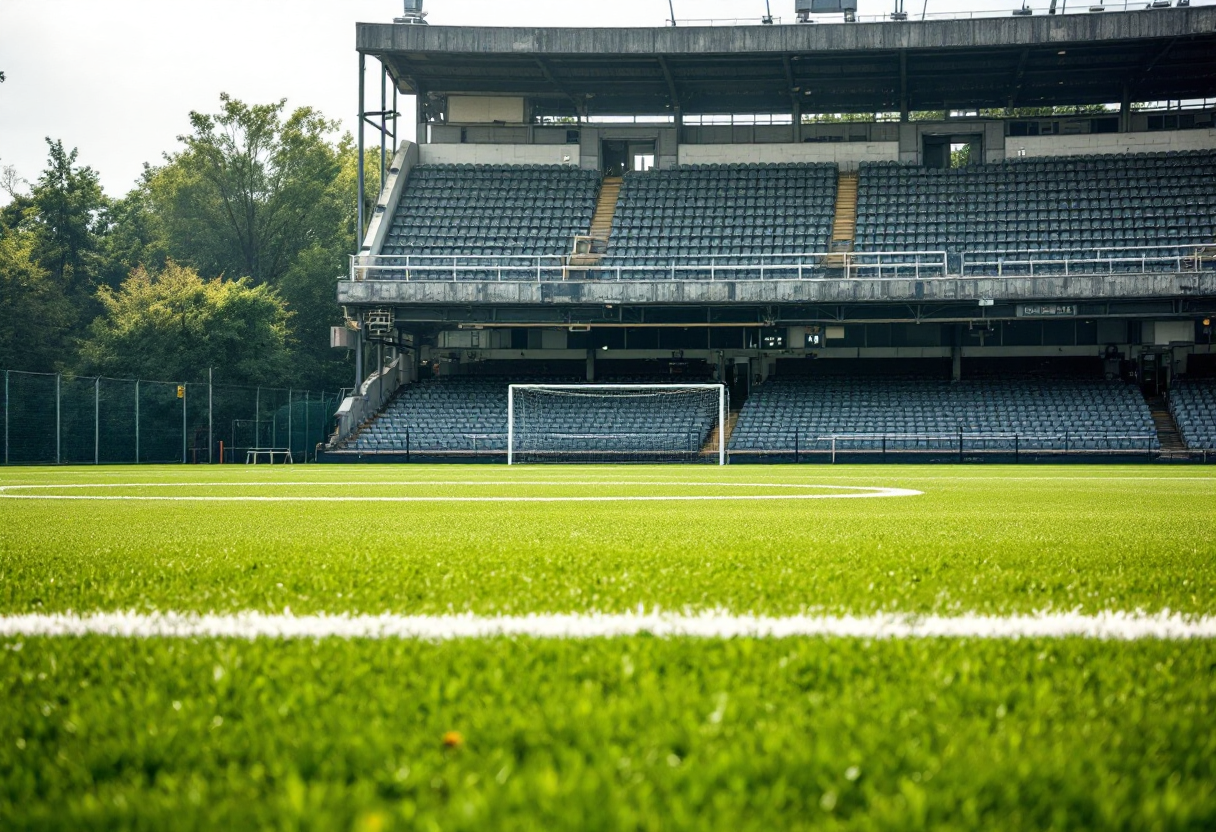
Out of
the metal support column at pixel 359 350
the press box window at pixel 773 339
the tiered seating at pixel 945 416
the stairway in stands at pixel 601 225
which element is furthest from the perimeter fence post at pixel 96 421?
the press box window at pixel 773 339

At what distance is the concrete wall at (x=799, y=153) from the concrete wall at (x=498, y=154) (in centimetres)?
482

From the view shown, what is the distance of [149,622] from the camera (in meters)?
2.68

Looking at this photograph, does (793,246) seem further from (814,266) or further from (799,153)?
(799,153)

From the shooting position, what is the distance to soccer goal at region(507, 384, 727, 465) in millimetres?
29188

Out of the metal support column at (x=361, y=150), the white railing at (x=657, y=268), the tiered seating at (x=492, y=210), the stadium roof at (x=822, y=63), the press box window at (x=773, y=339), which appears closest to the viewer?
the white railing at (x=657, y=268)

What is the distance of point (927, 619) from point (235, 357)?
39.4m

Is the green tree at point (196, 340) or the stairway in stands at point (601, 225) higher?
the stairway in stands at point (601, 225)

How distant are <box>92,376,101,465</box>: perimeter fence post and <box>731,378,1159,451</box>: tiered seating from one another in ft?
58.0

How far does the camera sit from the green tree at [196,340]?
126ft

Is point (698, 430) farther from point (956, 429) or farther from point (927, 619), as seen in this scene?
point (927, 619)

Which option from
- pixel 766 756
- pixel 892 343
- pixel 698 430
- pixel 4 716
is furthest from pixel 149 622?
pixel 892 343

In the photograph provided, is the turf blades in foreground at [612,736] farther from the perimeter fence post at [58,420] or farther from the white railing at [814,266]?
the white railing at [814,266]

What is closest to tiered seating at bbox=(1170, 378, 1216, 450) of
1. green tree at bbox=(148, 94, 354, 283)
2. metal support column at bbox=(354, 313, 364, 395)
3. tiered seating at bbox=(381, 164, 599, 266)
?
tiered seating at bbox=(381, 164, 599, 266)

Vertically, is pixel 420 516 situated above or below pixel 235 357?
below
